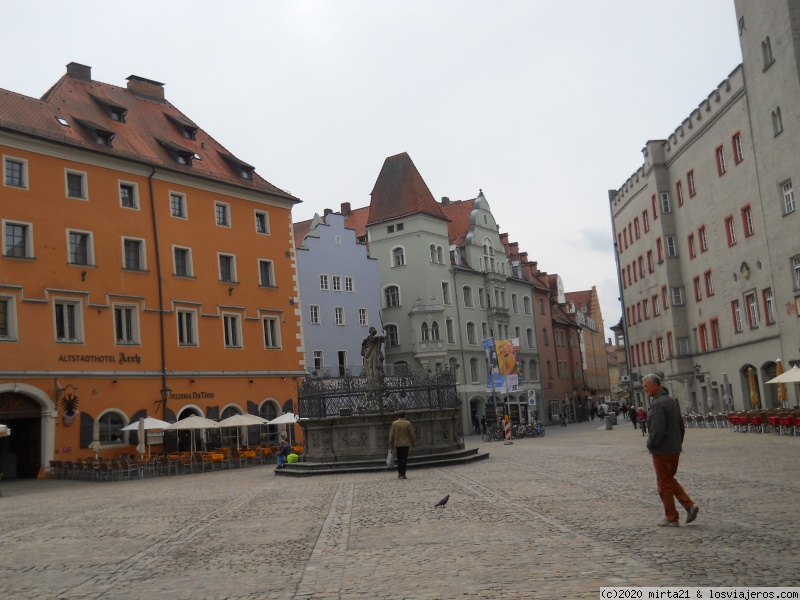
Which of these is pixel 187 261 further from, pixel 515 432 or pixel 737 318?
pixel 737 318

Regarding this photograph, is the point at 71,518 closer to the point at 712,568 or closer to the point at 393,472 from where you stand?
the point at 393,472

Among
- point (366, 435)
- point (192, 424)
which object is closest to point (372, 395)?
point (366, 435)

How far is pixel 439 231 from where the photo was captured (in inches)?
2537

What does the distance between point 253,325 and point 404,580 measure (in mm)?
36162

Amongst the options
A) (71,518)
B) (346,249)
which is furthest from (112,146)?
(71,518)

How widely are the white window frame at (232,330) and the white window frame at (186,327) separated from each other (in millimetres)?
1664

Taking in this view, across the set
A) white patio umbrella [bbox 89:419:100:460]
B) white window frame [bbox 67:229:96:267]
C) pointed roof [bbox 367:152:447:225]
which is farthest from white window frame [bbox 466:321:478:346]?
white patio umbrella [bbox 89:419:100:460]

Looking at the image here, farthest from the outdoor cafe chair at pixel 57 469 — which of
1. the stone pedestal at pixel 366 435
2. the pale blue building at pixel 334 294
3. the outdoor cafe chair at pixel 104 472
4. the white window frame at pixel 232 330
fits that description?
the pale blue building at pixel 334 294

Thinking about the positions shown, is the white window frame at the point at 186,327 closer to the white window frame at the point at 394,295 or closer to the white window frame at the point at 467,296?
the white window frame at the point at 394,295

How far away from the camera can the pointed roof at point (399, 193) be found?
63406 millimetres

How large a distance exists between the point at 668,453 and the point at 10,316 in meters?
28.9

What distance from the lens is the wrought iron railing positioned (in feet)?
86.6

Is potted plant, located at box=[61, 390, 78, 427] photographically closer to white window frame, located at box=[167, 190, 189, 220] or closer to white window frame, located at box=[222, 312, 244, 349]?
white window frame, located at box=[222, 312, 244, 349]

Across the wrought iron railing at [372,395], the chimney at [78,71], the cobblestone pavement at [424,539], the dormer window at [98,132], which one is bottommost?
the cobblestone pavement at [424,539]
